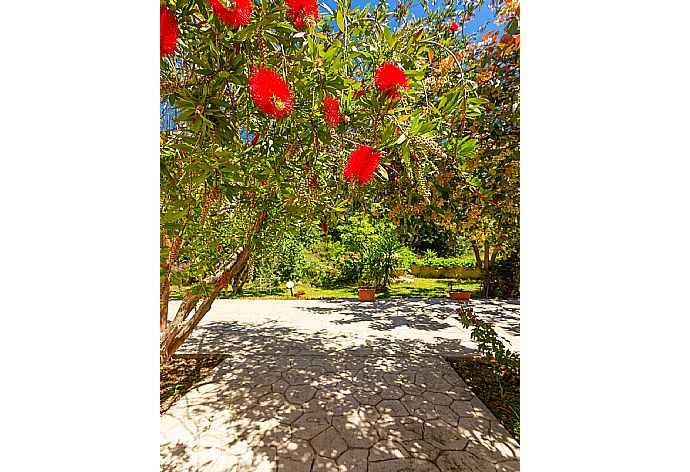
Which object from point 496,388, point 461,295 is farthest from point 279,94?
point 461,295

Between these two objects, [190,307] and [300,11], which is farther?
[190,307]

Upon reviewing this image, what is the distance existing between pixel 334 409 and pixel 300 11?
9.59 ft

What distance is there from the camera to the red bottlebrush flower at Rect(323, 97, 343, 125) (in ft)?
2.86

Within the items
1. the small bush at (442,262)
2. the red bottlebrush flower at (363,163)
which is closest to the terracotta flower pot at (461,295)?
the small bush at (442,262)

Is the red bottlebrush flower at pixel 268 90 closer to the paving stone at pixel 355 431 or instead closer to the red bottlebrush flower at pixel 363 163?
the red bottlebrush flower at pixel 363 163

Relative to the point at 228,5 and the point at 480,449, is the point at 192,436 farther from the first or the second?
the point at 228,5

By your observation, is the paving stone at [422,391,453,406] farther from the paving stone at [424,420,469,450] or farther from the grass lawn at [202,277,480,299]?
the grass lawn at [202,277,480,299]

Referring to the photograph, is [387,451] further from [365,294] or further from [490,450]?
[365,294]

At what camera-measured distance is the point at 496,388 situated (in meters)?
3.30

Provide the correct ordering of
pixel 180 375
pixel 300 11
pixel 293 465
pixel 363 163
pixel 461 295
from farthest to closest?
pixel 461 295 → pixel 180 375 → pixel 293 465 → pixel 363 163 → pixel 300 11

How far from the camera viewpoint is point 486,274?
8969 mm
